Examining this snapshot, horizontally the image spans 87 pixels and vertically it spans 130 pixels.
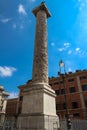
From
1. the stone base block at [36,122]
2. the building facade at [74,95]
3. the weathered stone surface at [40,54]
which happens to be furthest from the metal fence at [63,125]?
the building facade at [74,95]

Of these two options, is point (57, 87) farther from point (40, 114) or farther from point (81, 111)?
point (40, 114)

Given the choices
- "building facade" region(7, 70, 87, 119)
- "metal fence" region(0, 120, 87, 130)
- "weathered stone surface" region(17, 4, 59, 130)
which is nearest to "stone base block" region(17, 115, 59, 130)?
"weathered stone surface" region(17, 4, 59, 130)

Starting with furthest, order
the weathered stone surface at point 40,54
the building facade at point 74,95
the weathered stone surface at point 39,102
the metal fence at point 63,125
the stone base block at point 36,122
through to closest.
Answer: the building facade at point 74,95, the weathered stone surface at point 40,54, the metal fence at point 63,125, the weathered stone surface at point 39,102, the stone base block at point 36,122

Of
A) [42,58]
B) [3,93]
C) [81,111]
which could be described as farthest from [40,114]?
[3,93]

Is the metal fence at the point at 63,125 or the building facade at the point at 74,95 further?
the building facade at the point at 74,95

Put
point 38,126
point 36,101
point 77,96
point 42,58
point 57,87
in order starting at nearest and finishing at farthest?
point 38,126
point 36,101
point 42,58
point 77,96
point 57,87

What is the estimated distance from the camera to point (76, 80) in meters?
28.2

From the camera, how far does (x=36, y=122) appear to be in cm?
513

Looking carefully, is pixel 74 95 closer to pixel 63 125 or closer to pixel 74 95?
pixel 74 95

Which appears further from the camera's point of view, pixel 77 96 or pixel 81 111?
pixel 77 96

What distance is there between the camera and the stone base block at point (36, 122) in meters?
5.02

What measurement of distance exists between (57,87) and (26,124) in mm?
24822

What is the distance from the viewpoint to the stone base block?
502cm

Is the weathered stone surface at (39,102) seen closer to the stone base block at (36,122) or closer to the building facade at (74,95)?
the stone base block at (36,122)
